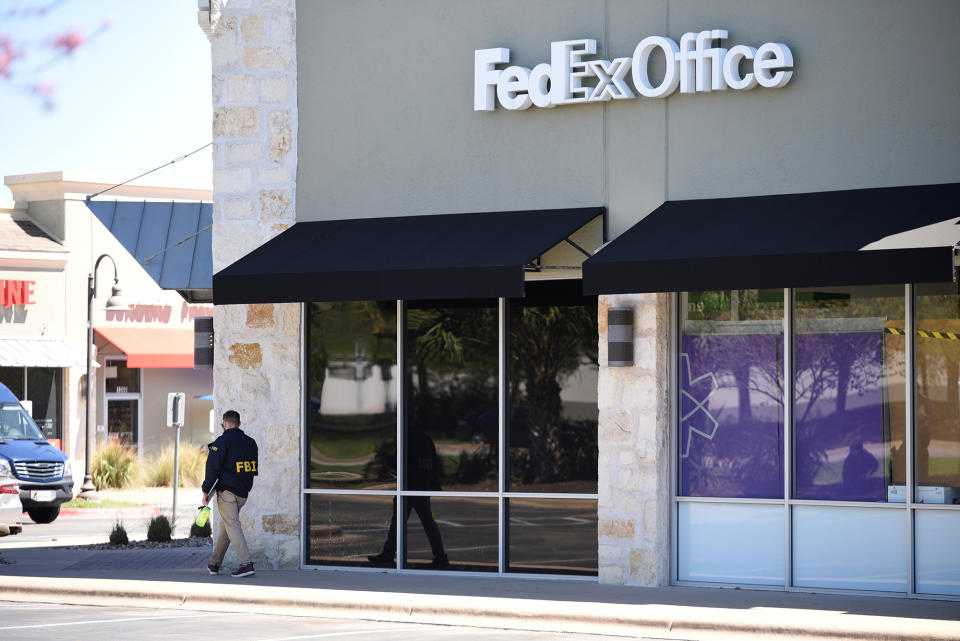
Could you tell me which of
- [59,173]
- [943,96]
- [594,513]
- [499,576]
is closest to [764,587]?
[594,513]

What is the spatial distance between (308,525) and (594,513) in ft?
11.3

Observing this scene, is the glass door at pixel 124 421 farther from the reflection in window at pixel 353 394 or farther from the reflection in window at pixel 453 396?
the reflection in window at pixel 453 396

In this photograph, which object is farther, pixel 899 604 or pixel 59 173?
pixel 59 173

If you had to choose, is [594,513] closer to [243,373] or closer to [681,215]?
[681,215]

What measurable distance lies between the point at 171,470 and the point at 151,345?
782 centimetres

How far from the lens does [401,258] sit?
14.6m

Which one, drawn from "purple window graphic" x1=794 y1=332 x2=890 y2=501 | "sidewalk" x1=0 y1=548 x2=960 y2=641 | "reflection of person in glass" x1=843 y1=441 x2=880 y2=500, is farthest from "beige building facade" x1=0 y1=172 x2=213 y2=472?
"reflection of person in glass" x1=843 y1=441 x2=880 y2=500

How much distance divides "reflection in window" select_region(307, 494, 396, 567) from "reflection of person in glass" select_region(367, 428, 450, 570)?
17 centimetres

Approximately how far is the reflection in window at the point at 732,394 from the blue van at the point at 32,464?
538 inches

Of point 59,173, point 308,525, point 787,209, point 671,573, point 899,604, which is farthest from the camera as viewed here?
point 59,173

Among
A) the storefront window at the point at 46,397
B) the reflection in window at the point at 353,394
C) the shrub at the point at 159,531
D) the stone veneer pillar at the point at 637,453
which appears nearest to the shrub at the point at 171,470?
the storefront window at the point at 46,397

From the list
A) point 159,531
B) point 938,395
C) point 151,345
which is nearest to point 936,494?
point 938,395

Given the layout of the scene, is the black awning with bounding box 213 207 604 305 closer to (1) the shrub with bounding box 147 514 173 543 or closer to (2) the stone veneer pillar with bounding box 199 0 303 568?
(2) the stone veneer pillar with bounding box 199 0 303 568

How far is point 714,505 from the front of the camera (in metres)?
14.5
